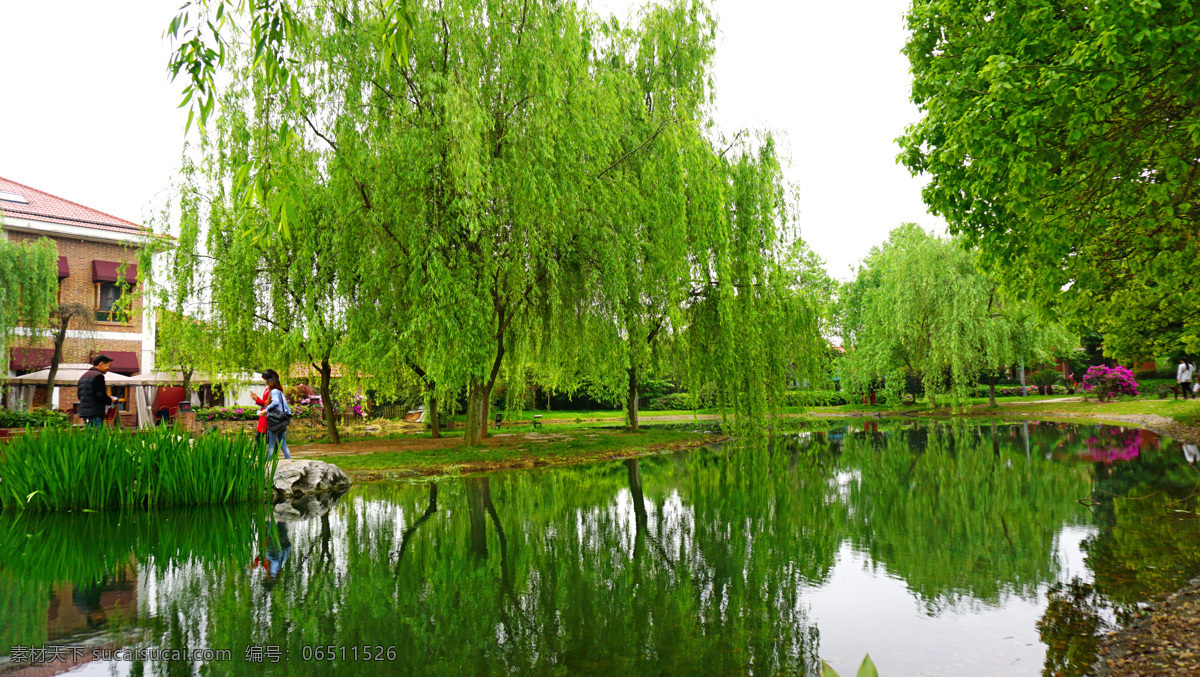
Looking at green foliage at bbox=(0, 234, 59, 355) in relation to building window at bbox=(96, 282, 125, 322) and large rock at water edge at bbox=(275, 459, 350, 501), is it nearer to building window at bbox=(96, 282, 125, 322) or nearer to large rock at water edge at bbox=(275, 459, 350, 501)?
building window at bbox=(96, 282, 125, 322)

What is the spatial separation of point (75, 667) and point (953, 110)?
8.57 metres

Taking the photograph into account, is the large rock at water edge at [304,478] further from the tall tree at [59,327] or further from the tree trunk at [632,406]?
the tall tree at [59,327]

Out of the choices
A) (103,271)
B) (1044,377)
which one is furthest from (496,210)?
(1044,377)

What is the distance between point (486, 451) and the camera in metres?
14.8

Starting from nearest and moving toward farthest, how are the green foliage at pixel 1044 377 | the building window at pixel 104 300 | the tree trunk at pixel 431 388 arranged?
the tree trunk at pixel 431 388, the building window at pixel 104 300, the green foliage at pixel 1044 377

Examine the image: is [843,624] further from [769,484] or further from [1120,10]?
[769,484]

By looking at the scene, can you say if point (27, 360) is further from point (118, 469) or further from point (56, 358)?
point (118, 469)

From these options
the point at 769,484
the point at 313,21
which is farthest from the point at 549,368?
the point at 313,21

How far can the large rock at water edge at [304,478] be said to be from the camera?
9891mm

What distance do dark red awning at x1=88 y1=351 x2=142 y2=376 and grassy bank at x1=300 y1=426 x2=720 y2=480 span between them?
1293 centimetres

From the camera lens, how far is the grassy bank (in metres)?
13.3

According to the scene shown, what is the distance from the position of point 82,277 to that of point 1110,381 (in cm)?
4264

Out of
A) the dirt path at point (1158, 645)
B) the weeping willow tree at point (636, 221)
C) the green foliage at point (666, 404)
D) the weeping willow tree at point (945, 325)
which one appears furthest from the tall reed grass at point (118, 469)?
the green foliage at point (666, 404)

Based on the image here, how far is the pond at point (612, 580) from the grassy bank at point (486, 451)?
3552 mm
